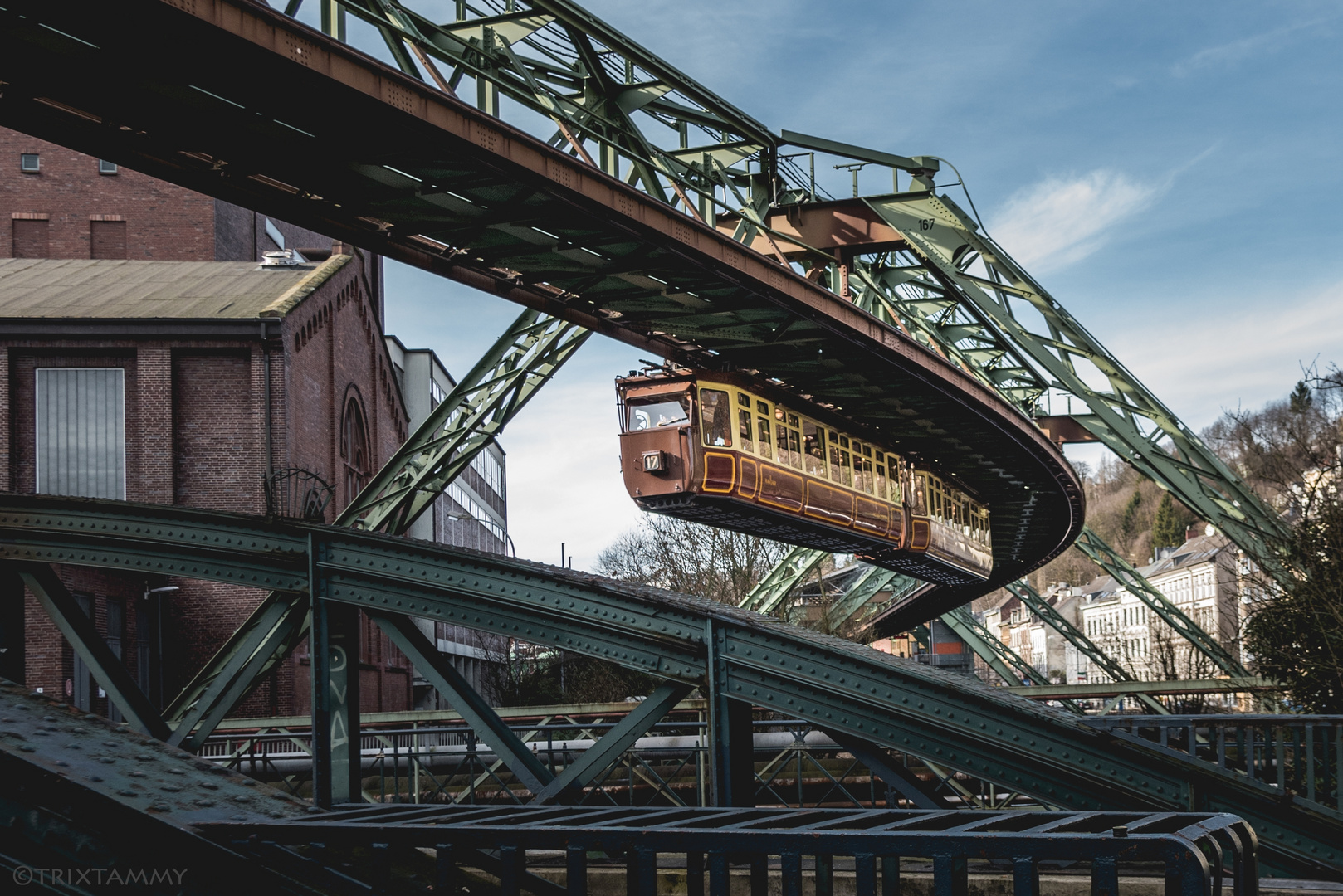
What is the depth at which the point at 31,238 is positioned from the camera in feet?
154

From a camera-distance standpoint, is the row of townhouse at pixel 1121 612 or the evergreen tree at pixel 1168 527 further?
the evergreen tree at pixel 1168 527

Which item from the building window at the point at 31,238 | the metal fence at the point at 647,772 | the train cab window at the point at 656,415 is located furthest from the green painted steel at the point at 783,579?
the building window at the point at 31,238

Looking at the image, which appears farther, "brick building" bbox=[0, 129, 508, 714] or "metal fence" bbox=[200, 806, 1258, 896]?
"brick building" bbox=[0, 129, 508, 714]

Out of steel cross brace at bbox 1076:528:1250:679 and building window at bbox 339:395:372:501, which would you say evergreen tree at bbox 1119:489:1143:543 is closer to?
steel cross brace at bbox 1076:528:1250:679

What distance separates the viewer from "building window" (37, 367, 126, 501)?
3112 cm

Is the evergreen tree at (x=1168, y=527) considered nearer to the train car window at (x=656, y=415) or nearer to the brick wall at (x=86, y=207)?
the brick wall at (x=86, y=207)

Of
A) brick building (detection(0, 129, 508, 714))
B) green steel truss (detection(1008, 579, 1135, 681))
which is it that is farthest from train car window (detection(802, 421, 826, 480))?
green steel truss (detection(1008, 579, 1135, 681))

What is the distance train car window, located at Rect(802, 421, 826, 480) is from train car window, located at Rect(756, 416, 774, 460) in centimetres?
133

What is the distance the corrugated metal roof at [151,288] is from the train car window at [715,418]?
16.4 metres

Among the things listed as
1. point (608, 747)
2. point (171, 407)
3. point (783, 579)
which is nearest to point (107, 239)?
point (171, 407)

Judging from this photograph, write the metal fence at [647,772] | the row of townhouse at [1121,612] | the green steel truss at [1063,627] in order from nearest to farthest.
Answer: the metal fence at [647,772]
the green steel truss at [1063,627]
the row of townhouse at [1121,612]

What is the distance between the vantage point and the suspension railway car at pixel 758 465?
1914 centimetres

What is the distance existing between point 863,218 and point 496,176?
1028cm

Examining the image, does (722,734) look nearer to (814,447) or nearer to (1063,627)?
(814,447)
